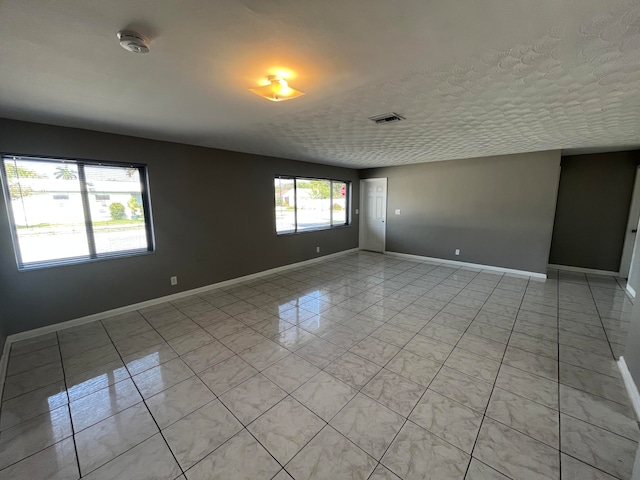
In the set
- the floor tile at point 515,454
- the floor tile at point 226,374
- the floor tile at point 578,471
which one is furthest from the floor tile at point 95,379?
the floor tile at point 578,471

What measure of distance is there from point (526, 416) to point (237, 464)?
195 cm

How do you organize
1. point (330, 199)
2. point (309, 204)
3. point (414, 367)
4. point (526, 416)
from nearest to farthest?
point (526, 416), point (414, 367), point (309, 204), point (330, 199)

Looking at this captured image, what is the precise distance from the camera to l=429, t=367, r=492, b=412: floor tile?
190 cm

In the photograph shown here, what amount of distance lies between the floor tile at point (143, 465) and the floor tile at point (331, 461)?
2.27ft

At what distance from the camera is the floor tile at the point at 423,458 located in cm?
140

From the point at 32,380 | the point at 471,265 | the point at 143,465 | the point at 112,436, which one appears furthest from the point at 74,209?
the point at 471,265

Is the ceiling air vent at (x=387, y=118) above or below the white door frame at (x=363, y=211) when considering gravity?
above

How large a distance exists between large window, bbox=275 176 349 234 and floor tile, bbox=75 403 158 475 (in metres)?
3.69

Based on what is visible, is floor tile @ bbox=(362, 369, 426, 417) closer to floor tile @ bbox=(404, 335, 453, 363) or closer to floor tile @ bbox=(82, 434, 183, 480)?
floor tile @ bbox=(404, 335, 453, 363)

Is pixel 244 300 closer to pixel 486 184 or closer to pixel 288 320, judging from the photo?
pixel 288 320

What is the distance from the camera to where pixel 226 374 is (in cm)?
222

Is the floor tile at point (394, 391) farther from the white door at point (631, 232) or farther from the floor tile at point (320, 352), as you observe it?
the white door at point (631, 232)

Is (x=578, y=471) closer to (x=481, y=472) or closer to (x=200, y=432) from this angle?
(x=481, y=472)

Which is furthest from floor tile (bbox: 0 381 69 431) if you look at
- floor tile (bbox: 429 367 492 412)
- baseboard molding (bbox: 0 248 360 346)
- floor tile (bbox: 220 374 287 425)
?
floor tile (bbox: 429 367 492 412)
